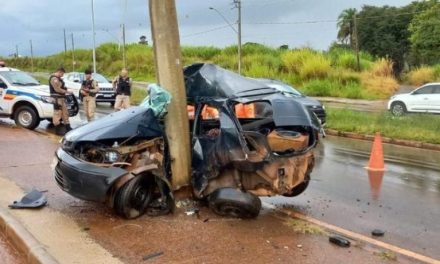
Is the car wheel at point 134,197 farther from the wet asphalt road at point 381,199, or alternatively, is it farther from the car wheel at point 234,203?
the wet asphalt road at point 381,199

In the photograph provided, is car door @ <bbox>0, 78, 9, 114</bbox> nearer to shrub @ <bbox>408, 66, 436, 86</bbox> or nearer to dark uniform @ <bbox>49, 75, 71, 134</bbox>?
dark uniform @ <bbox>49, 75, 71, 134</bbox>

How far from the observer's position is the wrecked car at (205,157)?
598 cm

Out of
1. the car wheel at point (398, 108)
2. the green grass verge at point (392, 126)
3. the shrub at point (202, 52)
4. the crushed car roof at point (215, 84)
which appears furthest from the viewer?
the shrub at point (202, 52)

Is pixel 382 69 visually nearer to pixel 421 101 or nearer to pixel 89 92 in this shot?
pixel 421 101

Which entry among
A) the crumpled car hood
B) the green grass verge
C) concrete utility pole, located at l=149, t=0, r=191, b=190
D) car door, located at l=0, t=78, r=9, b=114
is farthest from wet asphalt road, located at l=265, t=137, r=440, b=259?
car door, located at l=0, t=78, r=9, b=114

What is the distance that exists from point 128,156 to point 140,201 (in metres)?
0.54

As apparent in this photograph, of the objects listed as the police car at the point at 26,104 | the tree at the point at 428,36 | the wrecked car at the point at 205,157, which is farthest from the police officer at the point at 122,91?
the tree at the point at 428,36

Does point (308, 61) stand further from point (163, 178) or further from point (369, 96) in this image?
point (163, 178)

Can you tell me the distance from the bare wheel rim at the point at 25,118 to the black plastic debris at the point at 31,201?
8530 mm

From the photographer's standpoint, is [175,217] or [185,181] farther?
[185,181]

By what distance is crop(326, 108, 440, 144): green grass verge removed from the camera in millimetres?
15180

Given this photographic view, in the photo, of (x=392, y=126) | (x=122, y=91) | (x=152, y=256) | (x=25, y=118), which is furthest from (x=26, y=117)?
(x=152, y=256)

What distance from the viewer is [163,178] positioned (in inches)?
242

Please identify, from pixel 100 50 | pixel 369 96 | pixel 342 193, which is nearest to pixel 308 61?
pixel 369 96
